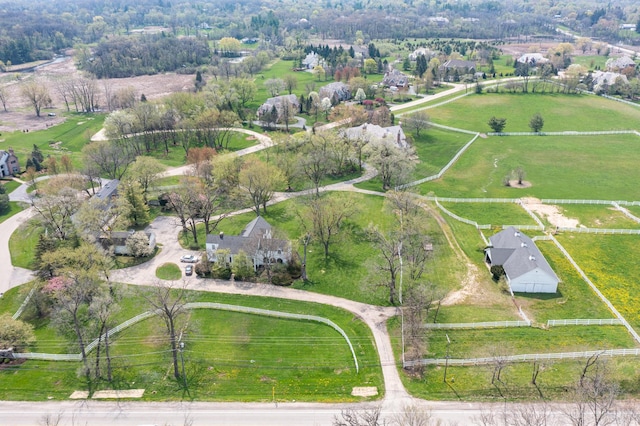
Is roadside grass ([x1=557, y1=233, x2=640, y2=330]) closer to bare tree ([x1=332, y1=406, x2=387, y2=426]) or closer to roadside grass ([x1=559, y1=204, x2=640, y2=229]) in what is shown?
roadside grass ([x1=559, y1=204, x2=640, y2=229])

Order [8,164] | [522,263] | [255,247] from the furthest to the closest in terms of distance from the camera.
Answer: [8,164], [255,247], [522,263]

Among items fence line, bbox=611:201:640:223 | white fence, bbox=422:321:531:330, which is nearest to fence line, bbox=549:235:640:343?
white fence, bbox=422:321:531:330

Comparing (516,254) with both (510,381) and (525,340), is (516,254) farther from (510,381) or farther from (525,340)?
(510,381)

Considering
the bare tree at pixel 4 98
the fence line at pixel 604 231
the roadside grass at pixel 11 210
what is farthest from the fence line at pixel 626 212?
the bare tree at pixel 4 98

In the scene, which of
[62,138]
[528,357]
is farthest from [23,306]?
[62,138]

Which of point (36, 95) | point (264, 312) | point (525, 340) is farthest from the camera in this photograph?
point (36, 95)

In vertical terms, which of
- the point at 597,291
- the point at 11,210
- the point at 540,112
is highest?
the point at 540,112
